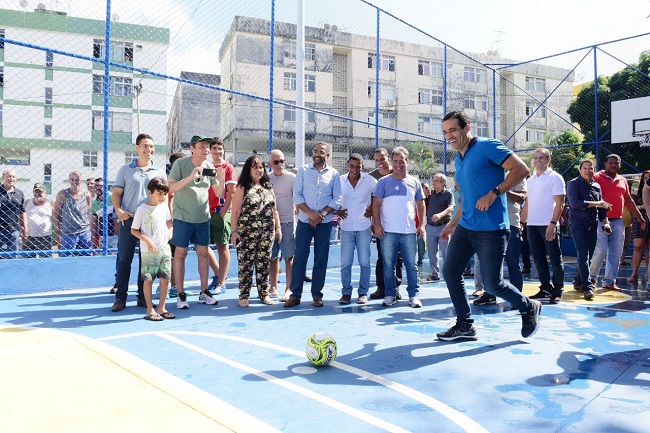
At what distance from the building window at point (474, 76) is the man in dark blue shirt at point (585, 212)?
38.0 metres

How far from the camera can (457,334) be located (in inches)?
172

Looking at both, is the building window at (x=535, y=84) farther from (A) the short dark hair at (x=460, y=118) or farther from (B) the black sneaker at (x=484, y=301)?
(A) the short dark hair at (x=460, y=118)

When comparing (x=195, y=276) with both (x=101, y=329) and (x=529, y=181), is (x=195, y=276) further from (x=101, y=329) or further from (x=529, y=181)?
(x=529, y=181)

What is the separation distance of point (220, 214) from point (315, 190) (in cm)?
144

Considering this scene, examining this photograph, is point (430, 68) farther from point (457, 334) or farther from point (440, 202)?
point (457, 334)

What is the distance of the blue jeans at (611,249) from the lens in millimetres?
7156

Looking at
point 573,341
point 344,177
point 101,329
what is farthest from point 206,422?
point 344,177

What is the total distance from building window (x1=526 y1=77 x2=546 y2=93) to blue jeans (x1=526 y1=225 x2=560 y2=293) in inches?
1547

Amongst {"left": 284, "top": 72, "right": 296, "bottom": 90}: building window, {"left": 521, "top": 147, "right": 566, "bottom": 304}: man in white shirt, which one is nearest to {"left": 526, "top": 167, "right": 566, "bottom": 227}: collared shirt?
{"left": 521, "top": 147, "right": 566, "bottom": 304}: man in white shirt

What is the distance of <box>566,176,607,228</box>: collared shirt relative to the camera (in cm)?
668

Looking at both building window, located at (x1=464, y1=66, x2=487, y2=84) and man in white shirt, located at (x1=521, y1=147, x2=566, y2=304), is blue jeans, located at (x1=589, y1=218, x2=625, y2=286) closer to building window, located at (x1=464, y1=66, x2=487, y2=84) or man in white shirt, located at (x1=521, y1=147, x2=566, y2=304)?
man in white shirt, located at (x1=521, y1=147, x2=566, y2=304)

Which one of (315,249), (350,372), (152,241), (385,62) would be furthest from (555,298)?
(385,62)

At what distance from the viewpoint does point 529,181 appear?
6.40 meters

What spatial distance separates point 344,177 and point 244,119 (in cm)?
2653
